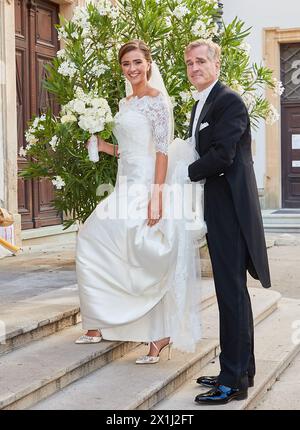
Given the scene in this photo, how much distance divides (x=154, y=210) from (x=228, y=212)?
69 cm

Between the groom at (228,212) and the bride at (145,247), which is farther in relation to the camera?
the bride at (145,247)

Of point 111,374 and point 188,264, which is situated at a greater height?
point 188,264

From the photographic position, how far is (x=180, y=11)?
7.43m

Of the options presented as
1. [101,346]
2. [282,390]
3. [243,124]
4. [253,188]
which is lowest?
[282,390]

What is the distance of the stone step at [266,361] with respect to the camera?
182 inches

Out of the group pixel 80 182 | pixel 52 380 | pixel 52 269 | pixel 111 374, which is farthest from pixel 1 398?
pixel 52 269

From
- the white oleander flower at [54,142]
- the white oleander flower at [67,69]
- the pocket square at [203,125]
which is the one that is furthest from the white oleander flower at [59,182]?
the pocket square at [203,125]

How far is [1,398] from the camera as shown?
4.00 m

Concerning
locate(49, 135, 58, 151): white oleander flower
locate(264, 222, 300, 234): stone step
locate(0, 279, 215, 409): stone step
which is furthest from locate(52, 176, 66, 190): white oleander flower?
locate(264, 222, 300, 234): stone step

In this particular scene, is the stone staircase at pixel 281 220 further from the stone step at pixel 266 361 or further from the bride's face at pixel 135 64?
the bride's face at pixel 135 64

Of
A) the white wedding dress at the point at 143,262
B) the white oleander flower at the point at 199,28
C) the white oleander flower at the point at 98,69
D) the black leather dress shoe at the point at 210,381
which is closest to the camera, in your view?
the black leather dress shoe at the point at 210,381

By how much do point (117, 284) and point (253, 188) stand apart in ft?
3.63
